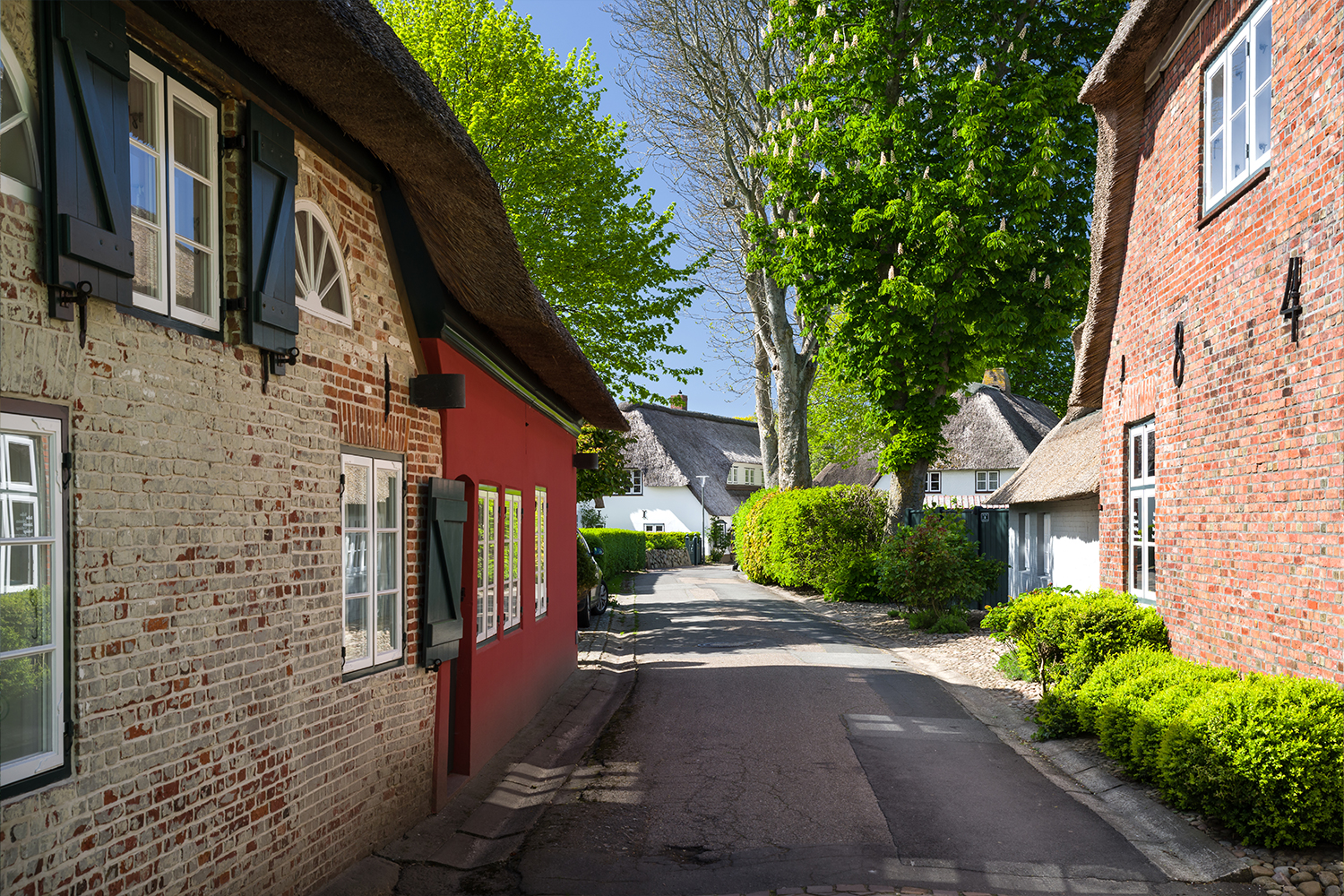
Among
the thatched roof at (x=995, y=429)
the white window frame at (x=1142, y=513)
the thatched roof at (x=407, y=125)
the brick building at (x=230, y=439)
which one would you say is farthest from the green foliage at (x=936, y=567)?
the thatched roof at (x=995, y=429)

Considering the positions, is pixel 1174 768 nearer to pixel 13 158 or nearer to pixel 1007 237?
pixel 13 158

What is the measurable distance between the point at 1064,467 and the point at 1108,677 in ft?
24.2

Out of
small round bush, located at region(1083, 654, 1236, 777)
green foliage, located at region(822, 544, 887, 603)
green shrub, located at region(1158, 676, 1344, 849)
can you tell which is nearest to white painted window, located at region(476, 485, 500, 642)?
small round bush, located at region(1083, 654, 1236, 777)

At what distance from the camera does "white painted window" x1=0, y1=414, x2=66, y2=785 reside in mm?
3002

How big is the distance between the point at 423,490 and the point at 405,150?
2.24 meters

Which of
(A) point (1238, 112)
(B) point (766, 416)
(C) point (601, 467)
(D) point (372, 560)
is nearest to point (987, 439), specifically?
(B) point (766, 416)

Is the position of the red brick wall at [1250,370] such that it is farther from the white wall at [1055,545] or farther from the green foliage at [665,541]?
the green foliage at [665,541]

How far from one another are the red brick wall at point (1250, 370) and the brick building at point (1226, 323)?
17 mm

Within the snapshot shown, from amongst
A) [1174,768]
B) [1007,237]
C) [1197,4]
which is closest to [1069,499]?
[1007,237]

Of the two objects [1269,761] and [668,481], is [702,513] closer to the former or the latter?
[668,481]

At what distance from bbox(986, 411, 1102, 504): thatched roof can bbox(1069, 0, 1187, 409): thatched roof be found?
1984mm

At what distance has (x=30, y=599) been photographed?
10.2ft

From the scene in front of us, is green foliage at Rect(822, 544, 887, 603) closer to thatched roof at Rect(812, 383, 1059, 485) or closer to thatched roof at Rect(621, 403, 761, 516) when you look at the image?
thatched roof at Rect(812, 383, 1059, 485)

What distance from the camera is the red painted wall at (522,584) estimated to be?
281 inches
